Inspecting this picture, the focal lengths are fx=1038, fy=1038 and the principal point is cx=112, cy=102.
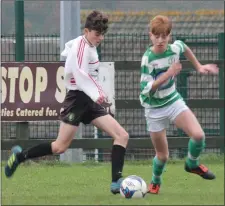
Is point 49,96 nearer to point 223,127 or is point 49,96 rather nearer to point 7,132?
point 7,132

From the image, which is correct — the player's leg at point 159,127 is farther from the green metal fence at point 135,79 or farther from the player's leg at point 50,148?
the green metal fence at point 135,79

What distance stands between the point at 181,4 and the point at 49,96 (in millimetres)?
4447

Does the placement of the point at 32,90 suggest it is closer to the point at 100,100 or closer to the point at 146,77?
the point at 100,100

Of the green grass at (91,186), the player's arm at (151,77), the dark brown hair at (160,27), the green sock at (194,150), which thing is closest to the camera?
the player's arm at (151,77)

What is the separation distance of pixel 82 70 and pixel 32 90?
465 cm

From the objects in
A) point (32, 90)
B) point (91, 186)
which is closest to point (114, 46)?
point (32, 90)

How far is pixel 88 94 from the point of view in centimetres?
1012

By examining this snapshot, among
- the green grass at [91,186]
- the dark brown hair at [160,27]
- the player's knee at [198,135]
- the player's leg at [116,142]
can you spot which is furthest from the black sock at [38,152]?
the dark brown hair at [160,27]

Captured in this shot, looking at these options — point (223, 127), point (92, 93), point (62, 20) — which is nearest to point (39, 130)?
point (62, 20)

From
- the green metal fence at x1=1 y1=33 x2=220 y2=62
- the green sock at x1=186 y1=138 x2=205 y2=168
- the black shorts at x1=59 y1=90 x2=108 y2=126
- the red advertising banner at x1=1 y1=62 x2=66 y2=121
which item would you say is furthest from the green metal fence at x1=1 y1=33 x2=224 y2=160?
the green sock at x1=186 y1=138 x2=205 y2=168

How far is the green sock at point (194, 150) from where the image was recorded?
402 inches

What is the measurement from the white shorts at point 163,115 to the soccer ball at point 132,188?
1.76ft

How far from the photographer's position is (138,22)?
1831 cm

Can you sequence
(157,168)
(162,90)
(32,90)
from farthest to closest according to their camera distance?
(32,90), (157,168), (162,90)
